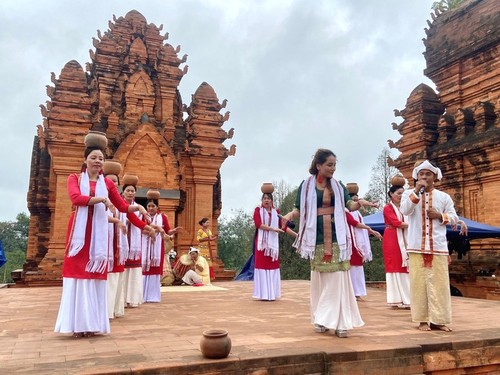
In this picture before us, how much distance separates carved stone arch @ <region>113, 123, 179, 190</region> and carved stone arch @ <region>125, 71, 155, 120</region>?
89 centimetres

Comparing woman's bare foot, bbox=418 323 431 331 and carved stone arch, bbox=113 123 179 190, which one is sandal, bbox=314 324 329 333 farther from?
carved stone arch, bbox=113 123 179 190

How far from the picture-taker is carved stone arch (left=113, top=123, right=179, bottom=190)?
1469cm

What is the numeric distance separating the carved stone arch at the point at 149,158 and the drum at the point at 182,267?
3947 millimetres

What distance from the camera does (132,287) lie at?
24.2 ft

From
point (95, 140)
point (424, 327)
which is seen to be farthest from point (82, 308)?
point (424, 327)

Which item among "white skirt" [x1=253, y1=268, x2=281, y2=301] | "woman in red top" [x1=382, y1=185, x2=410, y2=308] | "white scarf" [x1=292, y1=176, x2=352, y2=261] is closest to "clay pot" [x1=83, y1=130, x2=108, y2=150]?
"white scarf" [x1=292, y1=176, x2=352, y2=261]

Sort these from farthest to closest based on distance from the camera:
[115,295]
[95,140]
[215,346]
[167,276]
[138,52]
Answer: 1. [138,52]
2. [167,276]
3. [115,295]
4. [95,140]
5. [215,346]

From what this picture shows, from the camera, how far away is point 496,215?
11750 millimetres

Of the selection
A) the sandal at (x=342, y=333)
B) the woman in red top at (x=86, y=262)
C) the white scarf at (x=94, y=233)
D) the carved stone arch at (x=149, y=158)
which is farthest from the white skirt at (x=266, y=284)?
the carved stone arch at (x=149, y=158)

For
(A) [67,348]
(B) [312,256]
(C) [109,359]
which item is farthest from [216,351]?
(B) [312,256]

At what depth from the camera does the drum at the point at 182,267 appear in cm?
1127

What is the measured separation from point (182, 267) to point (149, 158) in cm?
480

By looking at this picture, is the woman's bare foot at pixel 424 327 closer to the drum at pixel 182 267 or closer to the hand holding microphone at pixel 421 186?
the hand holding microphone at pixel 421 186

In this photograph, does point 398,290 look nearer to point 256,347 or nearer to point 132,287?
point 256,347
